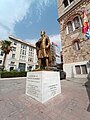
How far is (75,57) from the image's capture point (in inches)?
511

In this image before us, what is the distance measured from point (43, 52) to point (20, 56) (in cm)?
3437

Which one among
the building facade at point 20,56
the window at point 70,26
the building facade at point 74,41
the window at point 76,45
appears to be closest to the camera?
the building facade at point 74,41

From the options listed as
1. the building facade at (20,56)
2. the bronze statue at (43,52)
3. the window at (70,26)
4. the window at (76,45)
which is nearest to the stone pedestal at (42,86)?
the bronze statue at (43,52)

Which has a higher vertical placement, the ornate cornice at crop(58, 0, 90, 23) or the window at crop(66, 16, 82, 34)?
the ornate cornice at crop(58, 0, 90, 23)

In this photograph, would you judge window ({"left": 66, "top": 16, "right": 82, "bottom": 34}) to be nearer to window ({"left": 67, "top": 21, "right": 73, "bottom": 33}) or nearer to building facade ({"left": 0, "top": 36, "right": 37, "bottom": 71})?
window ({"left": 67, "top": 21, "right": 73, "bottom": 33})

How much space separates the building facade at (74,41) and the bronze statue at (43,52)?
28.4 ft

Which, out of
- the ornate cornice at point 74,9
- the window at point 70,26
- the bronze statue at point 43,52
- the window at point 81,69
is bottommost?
the window at point 81,69

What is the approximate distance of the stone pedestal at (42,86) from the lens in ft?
12.1

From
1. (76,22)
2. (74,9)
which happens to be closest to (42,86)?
(76,22)

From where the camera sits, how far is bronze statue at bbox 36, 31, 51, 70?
4844 mm

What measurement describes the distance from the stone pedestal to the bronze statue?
0.78 meters

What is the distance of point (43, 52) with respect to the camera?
485cm

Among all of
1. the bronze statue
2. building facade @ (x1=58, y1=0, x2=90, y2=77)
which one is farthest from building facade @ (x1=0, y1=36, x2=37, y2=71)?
the bronze statue

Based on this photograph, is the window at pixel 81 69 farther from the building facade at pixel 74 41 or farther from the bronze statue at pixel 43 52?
the bronze statue at pixel 43 52
